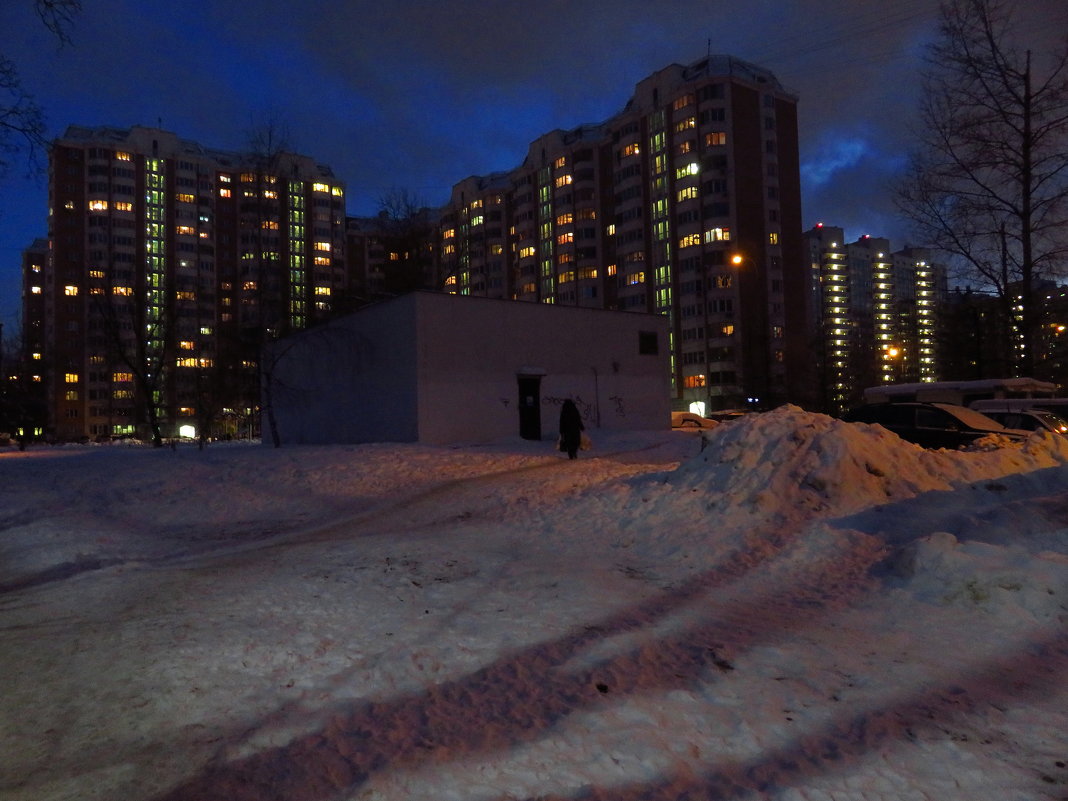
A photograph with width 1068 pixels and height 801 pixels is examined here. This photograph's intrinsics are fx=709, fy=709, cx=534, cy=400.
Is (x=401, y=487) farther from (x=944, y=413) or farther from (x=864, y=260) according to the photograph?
(x=864, y=260)

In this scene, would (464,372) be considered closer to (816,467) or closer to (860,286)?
(816,467)

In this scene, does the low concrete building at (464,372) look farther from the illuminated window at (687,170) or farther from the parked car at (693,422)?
the illuminated window at (687,170)

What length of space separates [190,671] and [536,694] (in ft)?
7.69

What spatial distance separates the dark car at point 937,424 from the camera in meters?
15.4

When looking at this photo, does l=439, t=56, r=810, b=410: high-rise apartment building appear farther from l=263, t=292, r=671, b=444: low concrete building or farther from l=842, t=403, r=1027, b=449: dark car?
l=842, t=403, r=1027, b=449: dark car

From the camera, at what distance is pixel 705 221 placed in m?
79.9

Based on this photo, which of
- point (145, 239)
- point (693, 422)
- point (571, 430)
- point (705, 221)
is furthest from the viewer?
point (145, 239)

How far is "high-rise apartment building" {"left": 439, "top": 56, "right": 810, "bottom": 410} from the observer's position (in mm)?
78562

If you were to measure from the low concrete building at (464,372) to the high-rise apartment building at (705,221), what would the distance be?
1550 inches

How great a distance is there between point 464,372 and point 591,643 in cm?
2138

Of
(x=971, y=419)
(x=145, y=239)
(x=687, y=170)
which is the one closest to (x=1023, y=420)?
(x=971, y=419)

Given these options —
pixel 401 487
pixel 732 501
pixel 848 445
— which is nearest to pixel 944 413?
pixel 848 445

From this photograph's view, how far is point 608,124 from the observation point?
3696 inches

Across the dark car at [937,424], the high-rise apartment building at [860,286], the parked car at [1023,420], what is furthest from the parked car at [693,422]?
the high-rise apartment building at [860,286]
